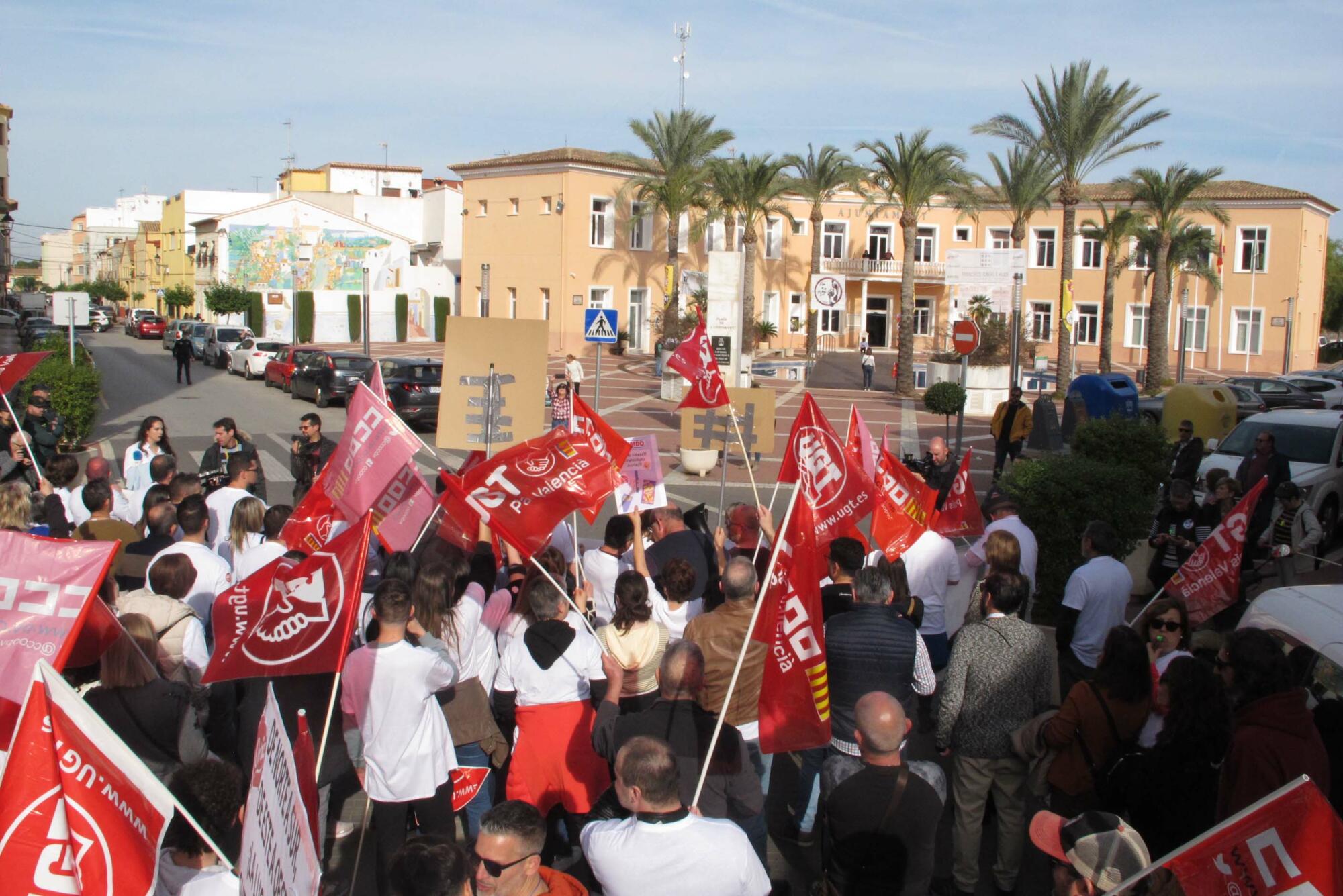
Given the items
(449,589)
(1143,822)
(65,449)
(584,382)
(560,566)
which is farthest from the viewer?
(584,382)

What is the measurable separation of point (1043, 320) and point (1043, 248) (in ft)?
11.6

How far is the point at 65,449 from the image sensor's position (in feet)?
65.4

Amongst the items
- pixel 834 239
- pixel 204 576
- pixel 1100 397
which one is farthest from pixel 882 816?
pixel 834 239

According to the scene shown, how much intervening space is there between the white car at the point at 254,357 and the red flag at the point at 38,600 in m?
31.7

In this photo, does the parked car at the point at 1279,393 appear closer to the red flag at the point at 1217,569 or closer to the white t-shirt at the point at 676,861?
the red flag at the point at 1217,569

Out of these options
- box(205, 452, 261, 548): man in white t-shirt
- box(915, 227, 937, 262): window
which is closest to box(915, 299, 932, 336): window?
box(915, 227, 937, 262): window

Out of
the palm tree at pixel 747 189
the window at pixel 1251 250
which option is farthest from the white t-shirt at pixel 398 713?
the window at pixel 1251 250

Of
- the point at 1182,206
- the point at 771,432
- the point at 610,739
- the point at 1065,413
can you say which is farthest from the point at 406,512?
the point at 1182,206

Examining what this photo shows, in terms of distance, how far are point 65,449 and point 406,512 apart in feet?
51.0

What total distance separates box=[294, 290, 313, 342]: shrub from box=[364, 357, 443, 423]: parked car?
34.7 meters

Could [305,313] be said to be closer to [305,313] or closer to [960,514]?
[305,313]

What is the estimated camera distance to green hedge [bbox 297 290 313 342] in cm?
5650

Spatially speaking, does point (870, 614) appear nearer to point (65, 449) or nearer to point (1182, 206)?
point (65, 449)

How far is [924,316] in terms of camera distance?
56625 millimetres
